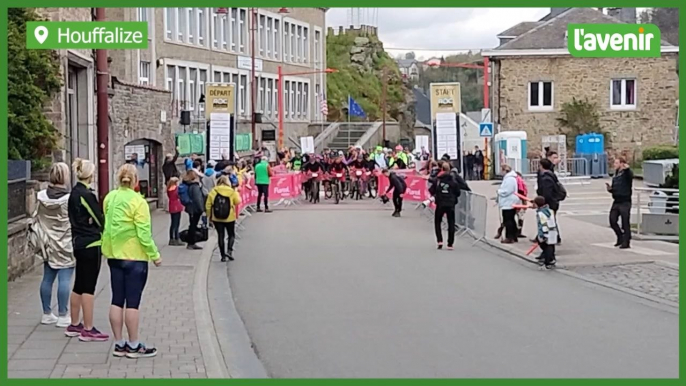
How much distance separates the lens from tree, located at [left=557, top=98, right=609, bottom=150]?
51844 mm

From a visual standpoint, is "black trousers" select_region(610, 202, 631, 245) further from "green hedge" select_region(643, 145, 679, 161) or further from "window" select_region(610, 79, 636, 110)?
"window" select_region(610, 79, 636, 110)

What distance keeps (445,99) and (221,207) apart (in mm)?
14290

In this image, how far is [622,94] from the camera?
53.2 m

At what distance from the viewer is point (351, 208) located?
32750 mm

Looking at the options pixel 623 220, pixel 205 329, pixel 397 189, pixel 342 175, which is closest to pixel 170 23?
pixel 342 175

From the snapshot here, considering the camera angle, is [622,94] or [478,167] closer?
[478,167]

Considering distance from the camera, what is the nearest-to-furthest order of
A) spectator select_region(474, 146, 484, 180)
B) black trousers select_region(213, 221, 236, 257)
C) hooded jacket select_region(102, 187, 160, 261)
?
hooded jacket select_region(102, 187, 160, 261)
black trousers select_region(213, 221, 236, 257)
spectator select_region(474, 146, 484, 180)

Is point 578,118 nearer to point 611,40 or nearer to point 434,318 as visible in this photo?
point 611,40

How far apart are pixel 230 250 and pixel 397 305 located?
19.5 ft

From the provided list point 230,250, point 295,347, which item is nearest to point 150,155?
point 230,250

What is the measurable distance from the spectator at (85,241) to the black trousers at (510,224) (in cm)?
1191

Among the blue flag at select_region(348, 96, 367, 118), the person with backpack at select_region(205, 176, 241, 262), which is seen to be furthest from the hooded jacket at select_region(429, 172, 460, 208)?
the blue flag at select_region(348, 96, 367, 118)

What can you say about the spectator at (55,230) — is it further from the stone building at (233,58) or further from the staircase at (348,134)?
the staircase at (348,134)

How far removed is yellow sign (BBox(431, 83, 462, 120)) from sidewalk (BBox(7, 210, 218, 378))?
16.9m
